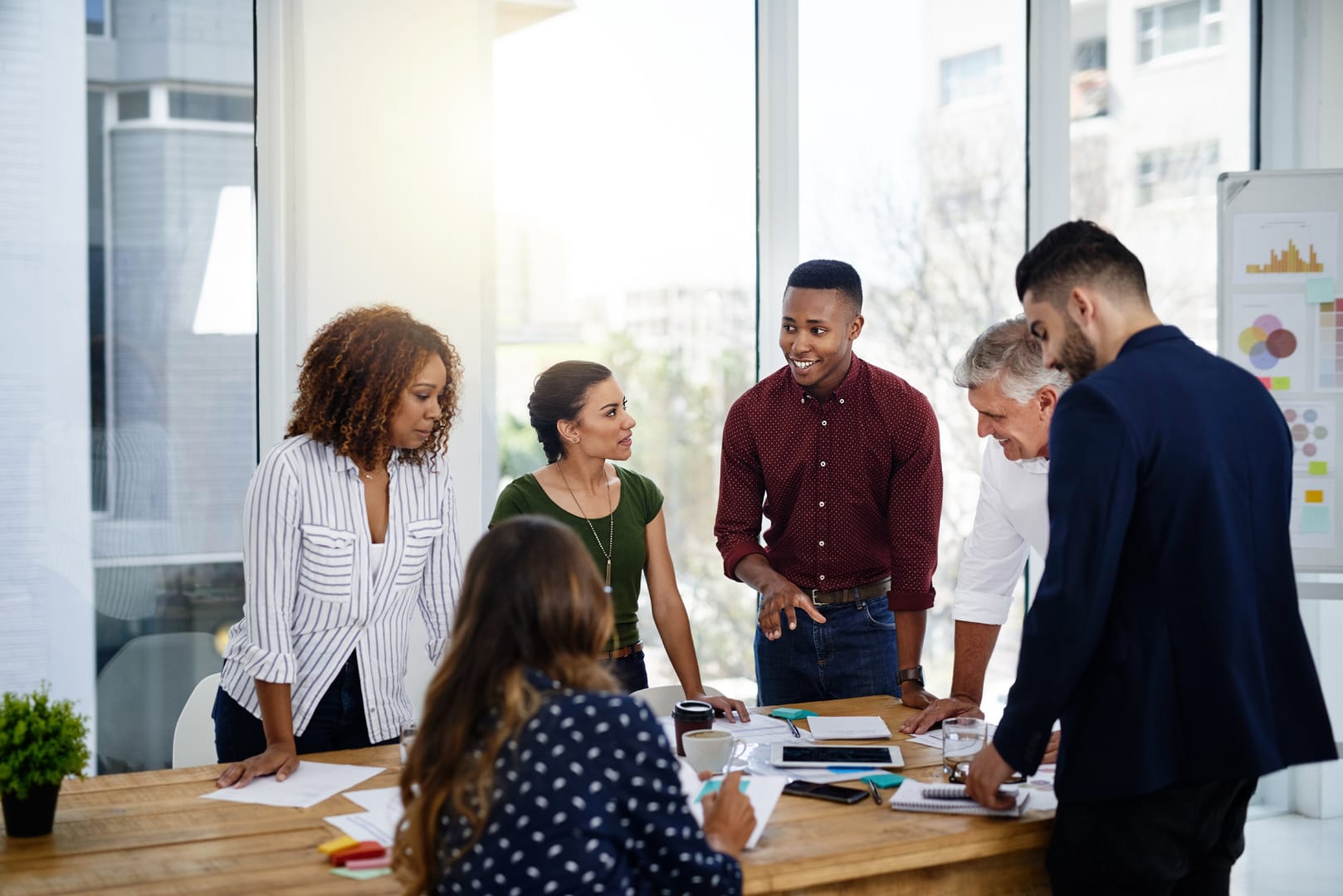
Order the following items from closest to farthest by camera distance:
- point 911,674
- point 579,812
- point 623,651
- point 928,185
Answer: point 579,812
point 911,674
point 623,651
point 928,185

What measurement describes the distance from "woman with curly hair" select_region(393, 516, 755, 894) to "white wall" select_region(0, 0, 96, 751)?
2.22 metres

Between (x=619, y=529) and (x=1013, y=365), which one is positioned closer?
(x=1013, y=365)

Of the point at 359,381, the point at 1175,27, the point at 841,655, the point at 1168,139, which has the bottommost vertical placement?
the point at 841,655

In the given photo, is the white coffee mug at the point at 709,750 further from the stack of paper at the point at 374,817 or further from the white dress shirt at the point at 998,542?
the white dress shirt at the point at 998,542

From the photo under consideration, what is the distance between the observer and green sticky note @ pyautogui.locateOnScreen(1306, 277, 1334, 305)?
3982mm

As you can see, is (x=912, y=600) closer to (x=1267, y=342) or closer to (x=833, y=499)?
(x=833, y=499)

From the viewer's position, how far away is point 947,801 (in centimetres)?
196

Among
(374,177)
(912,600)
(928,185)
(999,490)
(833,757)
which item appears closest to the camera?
(833,757)

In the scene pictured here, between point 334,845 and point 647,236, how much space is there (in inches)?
106

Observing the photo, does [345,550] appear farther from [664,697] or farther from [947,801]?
[947,801]

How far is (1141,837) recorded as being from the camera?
178 cm

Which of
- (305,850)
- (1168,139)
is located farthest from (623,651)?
(1168,139)

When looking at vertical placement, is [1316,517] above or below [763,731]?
above

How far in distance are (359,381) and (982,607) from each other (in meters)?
1.42
